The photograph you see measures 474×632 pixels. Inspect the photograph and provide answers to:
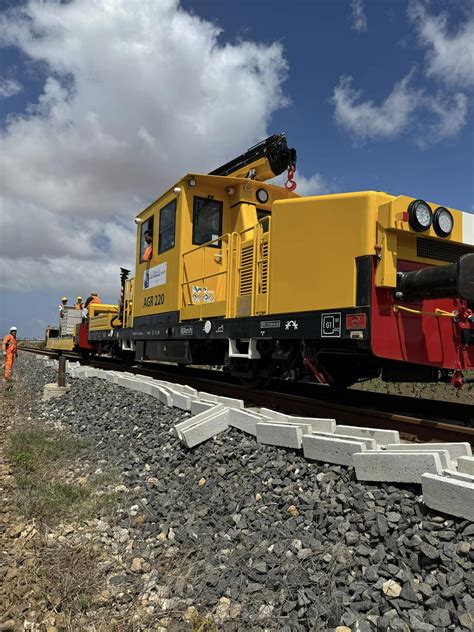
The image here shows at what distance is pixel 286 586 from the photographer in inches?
113

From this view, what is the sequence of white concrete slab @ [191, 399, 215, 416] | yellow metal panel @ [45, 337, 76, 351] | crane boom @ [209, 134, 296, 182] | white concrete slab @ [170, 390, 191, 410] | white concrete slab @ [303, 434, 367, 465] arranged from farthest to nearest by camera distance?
yellow metal panel @ [45, 337, 76, 351] < crane boom @ [209, 134, 296, 182] < white concrete slab @ [170, 390, 191, 410] < white concrete slab @ [191, 399, 215, 416] < white concrete slab @ [303, 434, 367, 465]

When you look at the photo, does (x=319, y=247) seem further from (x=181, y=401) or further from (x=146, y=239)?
(x=146, y=239)

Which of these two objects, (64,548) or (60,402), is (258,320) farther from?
(60,402)

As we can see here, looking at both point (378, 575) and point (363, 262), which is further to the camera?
point (363, 262)

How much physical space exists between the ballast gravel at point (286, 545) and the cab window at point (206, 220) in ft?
14.3

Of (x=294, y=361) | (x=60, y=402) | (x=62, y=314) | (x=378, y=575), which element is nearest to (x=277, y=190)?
(x=294, y=361)

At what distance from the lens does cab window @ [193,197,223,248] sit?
846 cm

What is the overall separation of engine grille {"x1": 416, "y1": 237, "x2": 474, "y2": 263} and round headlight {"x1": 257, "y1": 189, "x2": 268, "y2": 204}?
12.7 feet

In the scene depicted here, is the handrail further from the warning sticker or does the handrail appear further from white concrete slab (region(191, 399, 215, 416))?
white concrete slab (region(191, 399, 215, 416))

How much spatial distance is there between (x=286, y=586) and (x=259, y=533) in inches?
24.3

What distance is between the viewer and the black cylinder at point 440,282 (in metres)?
4.29

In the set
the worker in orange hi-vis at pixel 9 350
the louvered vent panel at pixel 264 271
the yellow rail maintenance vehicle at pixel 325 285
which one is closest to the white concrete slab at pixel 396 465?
Result: the yellow rail maintenance vehicle at pixel 325 285

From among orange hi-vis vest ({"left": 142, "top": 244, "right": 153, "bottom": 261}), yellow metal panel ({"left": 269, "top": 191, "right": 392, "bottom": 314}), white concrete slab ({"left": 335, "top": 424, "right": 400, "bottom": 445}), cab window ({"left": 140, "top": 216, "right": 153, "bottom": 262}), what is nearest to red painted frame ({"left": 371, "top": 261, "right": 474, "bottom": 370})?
yellow metal panel ({"left": 269, "top": 191, "right": 392, "bottom": 314})

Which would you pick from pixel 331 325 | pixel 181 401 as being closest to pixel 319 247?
pixel 331 325
